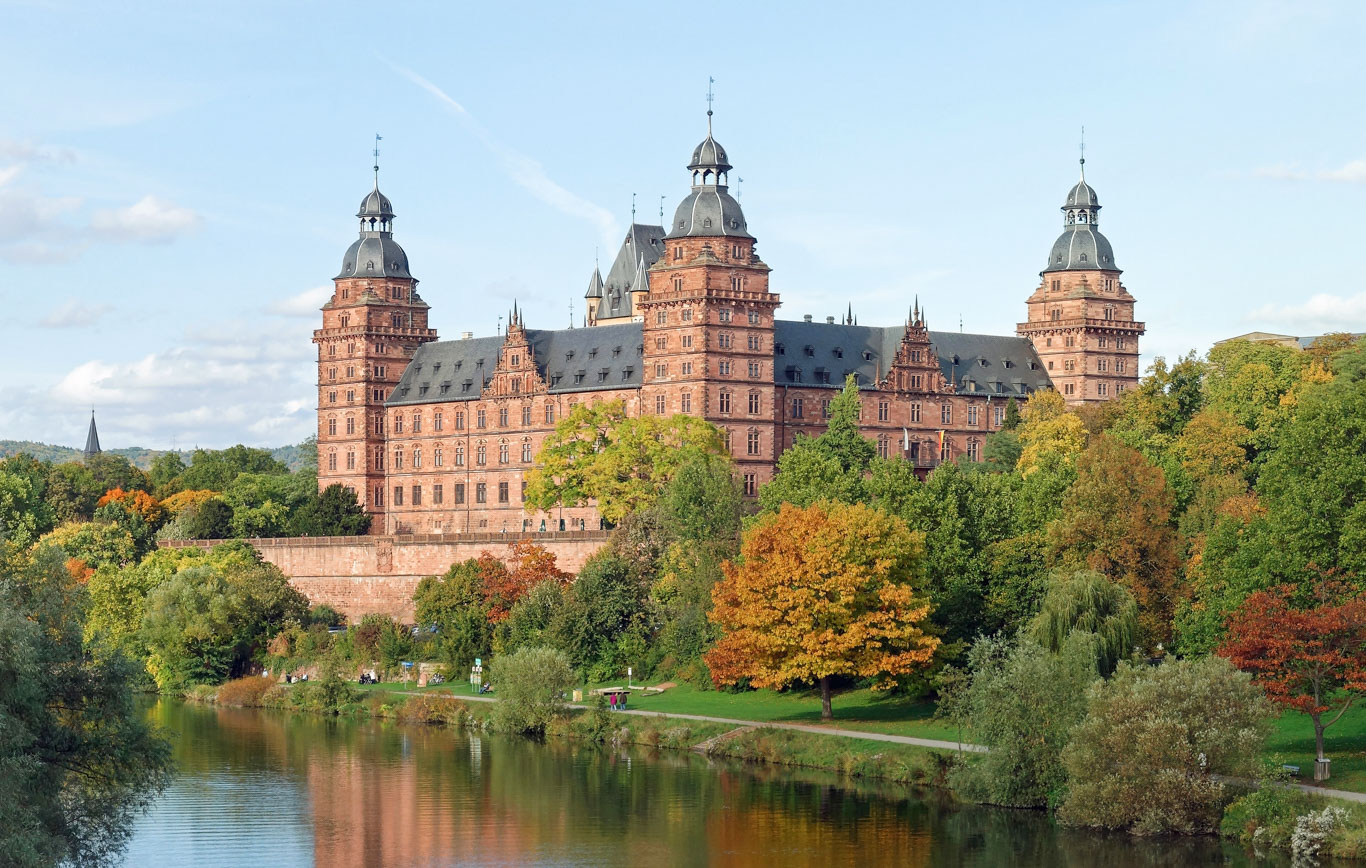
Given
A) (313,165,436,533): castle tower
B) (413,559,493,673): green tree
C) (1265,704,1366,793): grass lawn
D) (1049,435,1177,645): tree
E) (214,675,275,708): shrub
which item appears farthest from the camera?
(313,165,436,533): castle tower

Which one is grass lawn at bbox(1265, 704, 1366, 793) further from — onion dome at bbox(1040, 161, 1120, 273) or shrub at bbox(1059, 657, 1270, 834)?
onion dome at bbox(1040, 161, 1120, 273)

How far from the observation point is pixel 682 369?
4161 inches

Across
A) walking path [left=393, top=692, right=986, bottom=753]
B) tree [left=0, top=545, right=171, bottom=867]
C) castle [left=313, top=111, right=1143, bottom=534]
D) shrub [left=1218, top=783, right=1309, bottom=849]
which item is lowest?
shrub [left=1218, top=783, right=1309, bottom=849]

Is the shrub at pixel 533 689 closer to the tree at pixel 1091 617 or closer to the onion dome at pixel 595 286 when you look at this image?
the tree at pixel 1091 617

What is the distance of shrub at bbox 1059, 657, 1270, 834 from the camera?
49.1 meters

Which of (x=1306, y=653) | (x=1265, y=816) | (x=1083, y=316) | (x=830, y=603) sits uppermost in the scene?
(x=1083, y=316)

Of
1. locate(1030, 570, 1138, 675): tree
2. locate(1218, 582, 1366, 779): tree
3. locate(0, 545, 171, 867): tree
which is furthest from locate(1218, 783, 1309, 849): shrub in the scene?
locate(0, 545, 171, 867): tree

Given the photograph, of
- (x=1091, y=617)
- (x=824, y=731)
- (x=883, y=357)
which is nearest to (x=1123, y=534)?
(x=1091, y=617)

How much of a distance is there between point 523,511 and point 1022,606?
52.3m

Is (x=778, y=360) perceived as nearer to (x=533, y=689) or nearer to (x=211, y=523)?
(x=211, y=523)

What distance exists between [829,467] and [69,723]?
43691 millimetres

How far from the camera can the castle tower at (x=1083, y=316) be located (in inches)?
4833

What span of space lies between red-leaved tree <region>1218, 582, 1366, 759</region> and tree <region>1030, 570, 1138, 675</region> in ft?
25.7

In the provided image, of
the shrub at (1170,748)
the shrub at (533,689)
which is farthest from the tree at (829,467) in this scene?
the shrub at (1170,748)
